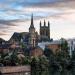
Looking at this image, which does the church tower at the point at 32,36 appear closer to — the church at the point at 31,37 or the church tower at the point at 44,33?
the church at the point at 31,37

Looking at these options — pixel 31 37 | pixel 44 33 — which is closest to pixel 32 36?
pixel 31 37

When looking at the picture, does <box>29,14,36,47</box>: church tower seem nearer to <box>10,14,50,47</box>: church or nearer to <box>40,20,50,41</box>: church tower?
<box>10,14,50,47</box>: church

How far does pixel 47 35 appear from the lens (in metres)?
88.9

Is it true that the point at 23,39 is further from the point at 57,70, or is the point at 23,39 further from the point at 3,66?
the point at 3,66

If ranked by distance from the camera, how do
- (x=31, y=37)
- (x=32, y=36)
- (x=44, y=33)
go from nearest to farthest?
(x=31, y=37), (x=32, y=36), (x=44, y=33)

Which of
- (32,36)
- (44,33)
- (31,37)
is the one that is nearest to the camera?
(31,37)

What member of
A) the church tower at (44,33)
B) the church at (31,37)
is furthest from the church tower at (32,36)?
the church tower at (44,33)

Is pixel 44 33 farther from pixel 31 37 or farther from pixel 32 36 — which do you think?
pixel 31 37

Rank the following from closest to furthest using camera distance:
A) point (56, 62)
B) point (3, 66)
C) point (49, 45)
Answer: point (3, 66), point (56, 62), point (49, 45)

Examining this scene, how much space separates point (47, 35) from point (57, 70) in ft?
154

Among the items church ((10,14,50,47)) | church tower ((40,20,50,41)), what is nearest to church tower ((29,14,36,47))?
church ((10,14,50,47))

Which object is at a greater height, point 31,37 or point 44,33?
point 44,33

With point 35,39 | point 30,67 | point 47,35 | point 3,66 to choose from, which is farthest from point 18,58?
point 47,35

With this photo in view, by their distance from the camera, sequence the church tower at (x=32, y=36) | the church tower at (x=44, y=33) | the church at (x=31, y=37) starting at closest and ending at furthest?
1. the church at (x=31, y=37)
2. the church tower at (x=32, y=36)
3. the church tower at (x=44, y=33)
